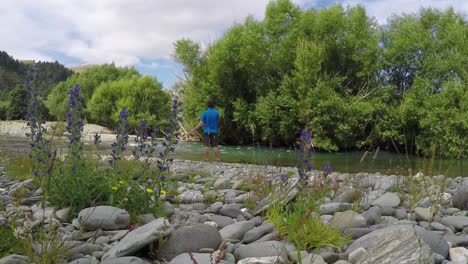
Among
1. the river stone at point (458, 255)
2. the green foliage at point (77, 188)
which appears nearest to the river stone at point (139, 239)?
the green foliage at point (77, 188)

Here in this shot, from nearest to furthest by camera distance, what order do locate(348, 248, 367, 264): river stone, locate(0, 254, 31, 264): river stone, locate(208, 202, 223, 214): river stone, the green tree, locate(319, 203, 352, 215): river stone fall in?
locate(0, 254, 31, 264): river stone < locate(348, 248, 367, 264): river stone < locate(319, 203, 352, 215): river stone < locate(208, 202, 223, 214): river stone < the green tree

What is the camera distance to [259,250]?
11.8 ft

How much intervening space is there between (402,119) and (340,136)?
4.17 metres

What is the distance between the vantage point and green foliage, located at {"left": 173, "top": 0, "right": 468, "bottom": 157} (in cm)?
2680

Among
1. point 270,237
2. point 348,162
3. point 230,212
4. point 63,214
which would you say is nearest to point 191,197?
point 230,212

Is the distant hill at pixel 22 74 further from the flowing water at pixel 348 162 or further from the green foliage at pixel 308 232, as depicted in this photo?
the green foliage at pixel 308 232

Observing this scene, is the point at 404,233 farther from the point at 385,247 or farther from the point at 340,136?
the point at 340,136

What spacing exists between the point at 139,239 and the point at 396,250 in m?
2.08

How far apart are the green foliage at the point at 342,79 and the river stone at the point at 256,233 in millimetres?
21493

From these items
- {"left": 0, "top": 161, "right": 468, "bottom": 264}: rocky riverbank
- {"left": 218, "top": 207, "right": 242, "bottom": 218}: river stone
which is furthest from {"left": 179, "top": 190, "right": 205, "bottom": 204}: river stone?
{"left": 218, "top": 207, "right": 242, "bottom": 218}: river stone

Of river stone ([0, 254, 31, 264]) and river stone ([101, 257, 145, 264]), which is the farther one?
river stone ([101, 257, 145, 264])

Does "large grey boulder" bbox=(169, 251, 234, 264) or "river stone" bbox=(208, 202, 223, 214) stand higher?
"river stone" bbox=(208, 202, 223, 214)

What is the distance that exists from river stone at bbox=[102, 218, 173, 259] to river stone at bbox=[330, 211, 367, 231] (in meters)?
1.72

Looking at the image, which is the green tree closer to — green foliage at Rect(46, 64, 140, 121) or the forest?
the forest
